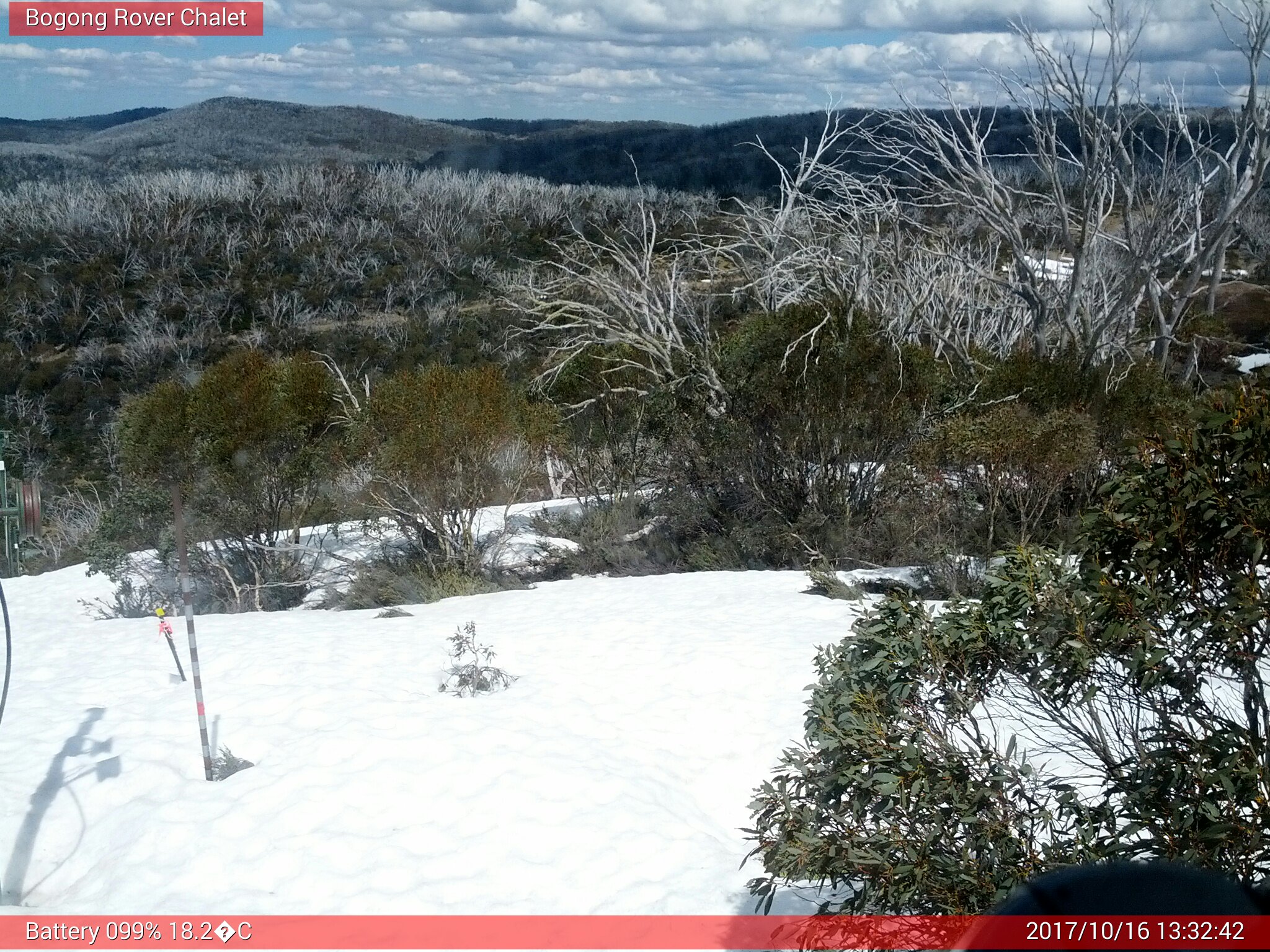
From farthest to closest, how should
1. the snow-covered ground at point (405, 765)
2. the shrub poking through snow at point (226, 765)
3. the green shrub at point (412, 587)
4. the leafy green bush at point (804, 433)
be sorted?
the leafy green bush at point (804, 433)
the green shrub at point (412, 587)
the shrub poking through snow at point (226, 765)
the snow-covered ground at point (405, 765)

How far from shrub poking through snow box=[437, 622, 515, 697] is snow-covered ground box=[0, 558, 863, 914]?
0.15 metres

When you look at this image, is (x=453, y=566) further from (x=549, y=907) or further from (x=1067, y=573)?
(x=1067, y=573)

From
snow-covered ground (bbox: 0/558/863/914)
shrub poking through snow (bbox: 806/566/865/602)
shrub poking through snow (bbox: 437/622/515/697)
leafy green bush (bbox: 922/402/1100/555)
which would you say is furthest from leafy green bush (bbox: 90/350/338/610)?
leafy green bush (bbox: 922/402/1100/555)

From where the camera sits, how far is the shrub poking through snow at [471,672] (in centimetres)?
699

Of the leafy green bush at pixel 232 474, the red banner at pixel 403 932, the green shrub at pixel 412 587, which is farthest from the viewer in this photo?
the leafy green bush at pixel 232 474

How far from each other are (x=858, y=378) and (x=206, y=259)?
28.6m

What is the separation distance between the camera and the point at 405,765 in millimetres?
5699

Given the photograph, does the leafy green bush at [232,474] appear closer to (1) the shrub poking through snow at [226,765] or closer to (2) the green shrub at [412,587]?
(2) the green shrub at [412,587]

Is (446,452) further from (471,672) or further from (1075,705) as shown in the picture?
(1075,705)

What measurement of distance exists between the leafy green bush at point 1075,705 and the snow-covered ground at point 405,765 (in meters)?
0.93

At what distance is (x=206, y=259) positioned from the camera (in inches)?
1321

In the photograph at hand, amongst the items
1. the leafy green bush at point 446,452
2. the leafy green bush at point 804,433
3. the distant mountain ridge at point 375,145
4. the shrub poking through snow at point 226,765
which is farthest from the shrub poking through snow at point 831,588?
the distant mountain ridge at point 375,145

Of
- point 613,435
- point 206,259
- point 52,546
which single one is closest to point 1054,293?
point 613,435

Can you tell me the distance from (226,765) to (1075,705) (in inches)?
181
